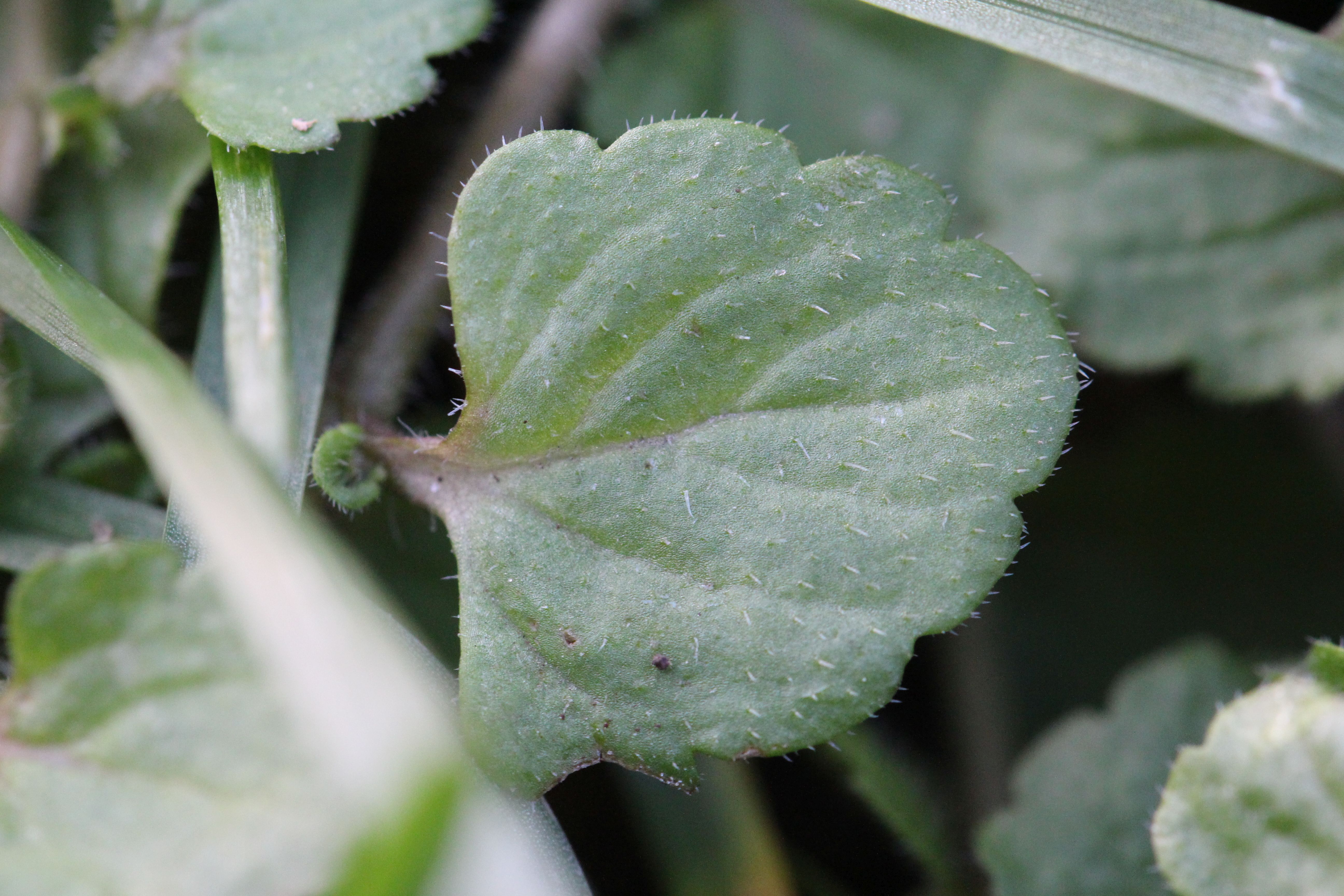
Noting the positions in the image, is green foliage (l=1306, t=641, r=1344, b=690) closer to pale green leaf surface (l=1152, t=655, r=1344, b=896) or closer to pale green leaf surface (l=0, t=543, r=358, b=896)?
pale green leaf surface (l=1152, t=655, r=1344, b=896)

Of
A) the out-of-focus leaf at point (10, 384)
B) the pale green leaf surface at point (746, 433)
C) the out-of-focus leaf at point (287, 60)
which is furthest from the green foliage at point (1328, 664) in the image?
the out-of-focus leaf at point (10, 384)

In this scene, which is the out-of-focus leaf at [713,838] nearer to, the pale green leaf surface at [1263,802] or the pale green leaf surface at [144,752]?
the pale green leaf surface at [1263,802]

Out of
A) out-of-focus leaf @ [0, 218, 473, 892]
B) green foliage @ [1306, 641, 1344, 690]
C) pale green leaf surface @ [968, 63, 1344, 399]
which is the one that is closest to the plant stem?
out-of-focus leaf @ [0, 218, 473, 892]

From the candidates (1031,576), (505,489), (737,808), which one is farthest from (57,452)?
(1031,576)

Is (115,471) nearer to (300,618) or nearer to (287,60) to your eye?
(287,60)

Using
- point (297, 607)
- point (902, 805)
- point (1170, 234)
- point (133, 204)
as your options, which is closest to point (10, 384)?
point (133, 204)

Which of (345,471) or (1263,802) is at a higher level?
(1263,802)
